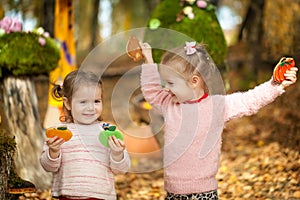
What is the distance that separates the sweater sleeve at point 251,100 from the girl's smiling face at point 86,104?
0.94m

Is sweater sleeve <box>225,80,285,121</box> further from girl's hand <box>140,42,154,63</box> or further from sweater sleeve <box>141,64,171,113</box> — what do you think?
girl's hand <box>140,42,154,63</box>

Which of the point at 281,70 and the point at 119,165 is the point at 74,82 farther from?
the point at 281,70

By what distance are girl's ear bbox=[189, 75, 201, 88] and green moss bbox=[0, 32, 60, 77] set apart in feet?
7.44

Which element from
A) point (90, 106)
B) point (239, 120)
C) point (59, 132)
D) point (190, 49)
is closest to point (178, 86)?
point (190, 49)

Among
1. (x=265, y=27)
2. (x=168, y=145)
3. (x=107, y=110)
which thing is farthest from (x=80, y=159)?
(x=265, y=27)

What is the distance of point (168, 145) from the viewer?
12.2ft

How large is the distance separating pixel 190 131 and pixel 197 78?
1.22ft

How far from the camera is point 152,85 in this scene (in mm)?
3898

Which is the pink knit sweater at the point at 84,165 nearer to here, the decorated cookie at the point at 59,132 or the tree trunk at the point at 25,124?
the decorated cookie at the point at 59,132

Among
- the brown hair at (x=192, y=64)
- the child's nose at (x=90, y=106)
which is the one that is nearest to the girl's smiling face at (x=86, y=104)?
the child's nose at (x=90, y=106)

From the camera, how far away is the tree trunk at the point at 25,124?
533cm

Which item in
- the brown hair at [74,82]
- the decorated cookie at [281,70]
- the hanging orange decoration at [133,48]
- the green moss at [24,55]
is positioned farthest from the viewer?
the green moss at [24,55]

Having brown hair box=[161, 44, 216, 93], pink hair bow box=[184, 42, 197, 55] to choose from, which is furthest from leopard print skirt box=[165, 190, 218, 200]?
pink hair bow box=[184, 42, 197, 55]

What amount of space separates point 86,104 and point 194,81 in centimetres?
77
